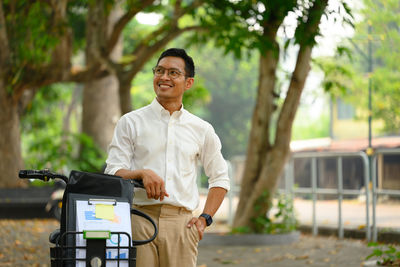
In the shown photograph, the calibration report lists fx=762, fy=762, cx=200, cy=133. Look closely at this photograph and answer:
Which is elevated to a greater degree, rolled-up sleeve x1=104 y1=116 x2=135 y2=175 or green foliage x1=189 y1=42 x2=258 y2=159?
green foliage x1=189 y1=42 x2=258 y2=159

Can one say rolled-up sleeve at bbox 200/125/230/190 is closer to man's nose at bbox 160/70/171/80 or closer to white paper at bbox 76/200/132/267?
man's nose at bbox 160/70/171/80

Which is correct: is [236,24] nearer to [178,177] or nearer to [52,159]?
[178,177]

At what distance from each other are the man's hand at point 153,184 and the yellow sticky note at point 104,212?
0.83 ft

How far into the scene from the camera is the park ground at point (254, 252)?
952 cm

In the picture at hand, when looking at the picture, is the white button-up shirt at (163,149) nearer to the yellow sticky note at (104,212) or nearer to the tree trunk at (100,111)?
the yellow sticky note at (104,212)

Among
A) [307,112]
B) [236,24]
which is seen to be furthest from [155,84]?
[307,112]

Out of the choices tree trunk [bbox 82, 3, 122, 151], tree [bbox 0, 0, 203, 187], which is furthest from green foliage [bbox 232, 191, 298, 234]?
tree trunk [bbox 82, 3, 122, 151]

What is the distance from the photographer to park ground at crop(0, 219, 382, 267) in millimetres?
9523

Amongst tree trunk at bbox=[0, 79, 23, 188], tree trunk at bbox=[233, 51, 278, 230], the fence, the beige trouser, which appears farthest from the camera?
tree trunk at bbox=[0, 79, 23, 188]

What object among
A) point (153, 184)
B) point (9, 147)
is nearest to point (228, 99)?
point (9, 147)

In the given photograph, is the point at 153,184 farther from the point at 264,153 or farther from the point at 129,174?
the point at 264,153

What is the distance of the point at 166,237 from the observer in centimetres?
353

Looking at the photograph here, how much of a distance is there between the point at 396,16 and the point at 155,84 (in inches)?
756

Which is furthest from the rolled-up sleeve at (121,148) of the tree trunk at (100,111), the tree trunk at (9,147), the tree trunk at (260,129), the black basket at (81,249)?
the tree trunk at (100,111)
